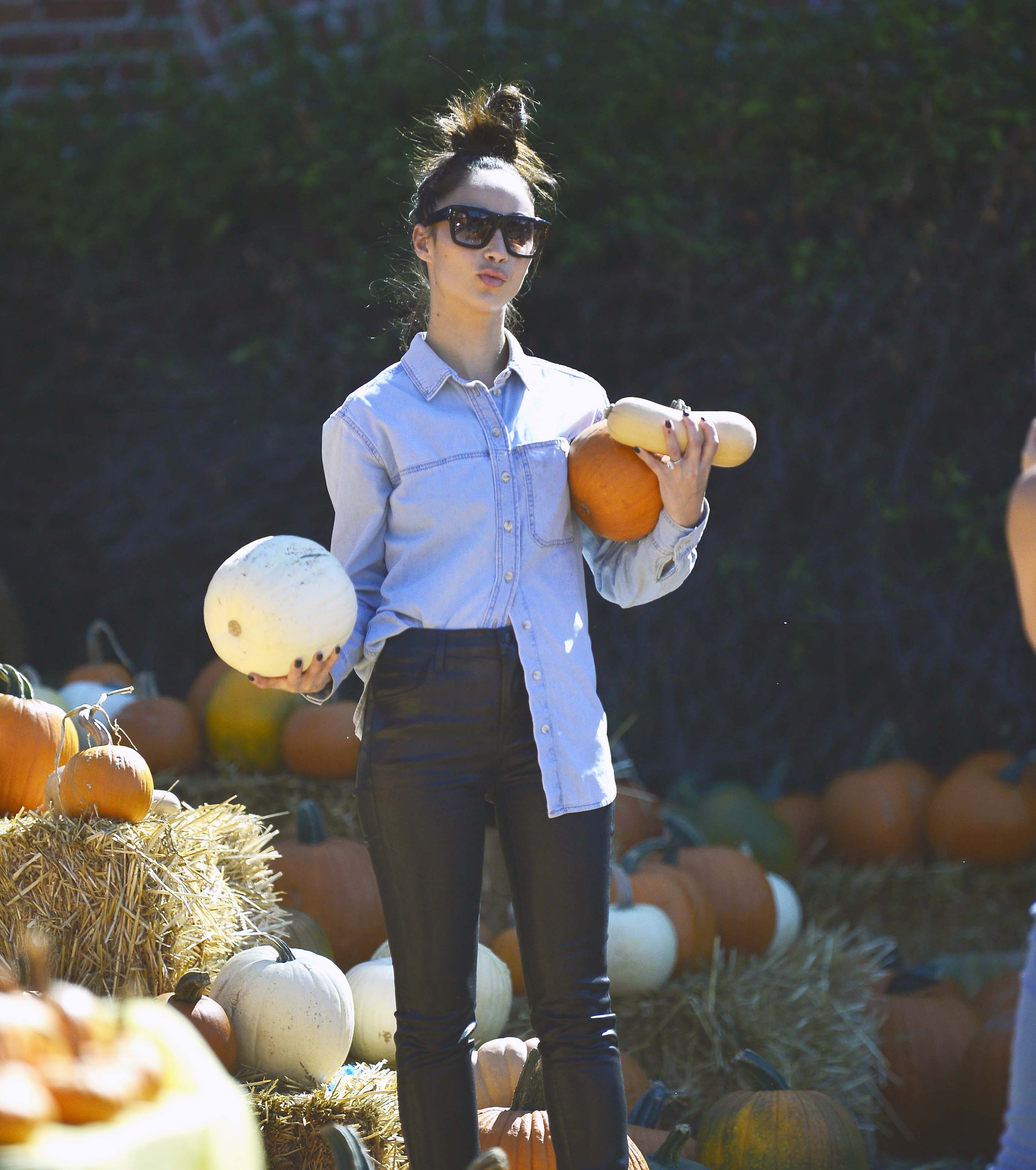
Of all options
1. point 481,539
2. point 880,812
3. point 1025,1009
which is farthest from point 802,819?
point 1025,1009

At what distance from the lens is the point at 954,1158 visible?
3.58m

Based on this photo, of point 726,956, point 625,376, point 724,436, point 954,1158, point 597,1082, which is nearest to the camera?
point 597,1082

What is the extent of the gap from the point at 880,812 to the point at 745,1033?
1.27 m

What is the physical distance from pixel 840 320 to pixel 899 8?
1.06m

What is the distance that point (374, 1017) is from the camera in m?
3.08

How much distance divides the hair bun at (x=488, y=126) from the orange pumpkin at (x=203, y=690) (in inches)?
83.0

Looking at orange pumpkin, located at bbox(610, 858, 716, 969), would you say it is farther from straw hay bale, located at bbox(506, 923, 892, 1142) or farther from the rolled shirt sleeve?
the rolled shirt sleeve

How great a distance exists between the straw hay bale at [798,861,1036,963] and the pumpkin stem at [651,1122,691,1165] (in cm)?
185

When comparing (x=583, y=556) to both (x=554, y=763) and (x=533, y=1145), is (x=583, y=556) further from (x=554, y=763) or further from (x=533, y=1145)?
(x=533, y=1145)

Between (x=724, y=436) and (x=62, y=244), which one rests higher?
(x=62, y=244)

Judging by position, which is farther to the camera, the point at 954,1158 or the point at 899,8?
the point at 899,8

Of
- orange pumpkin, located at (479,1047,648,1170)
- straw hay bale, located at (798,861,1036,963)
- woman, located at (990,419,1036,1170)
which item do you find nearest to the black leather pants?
orange pumpkin, located at (479,1047,648,1170)

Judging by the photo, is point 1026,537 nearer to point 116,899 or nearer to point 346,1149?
point 346,1149

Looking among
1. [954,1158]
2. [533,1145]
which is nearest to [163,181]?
[533,1145]
